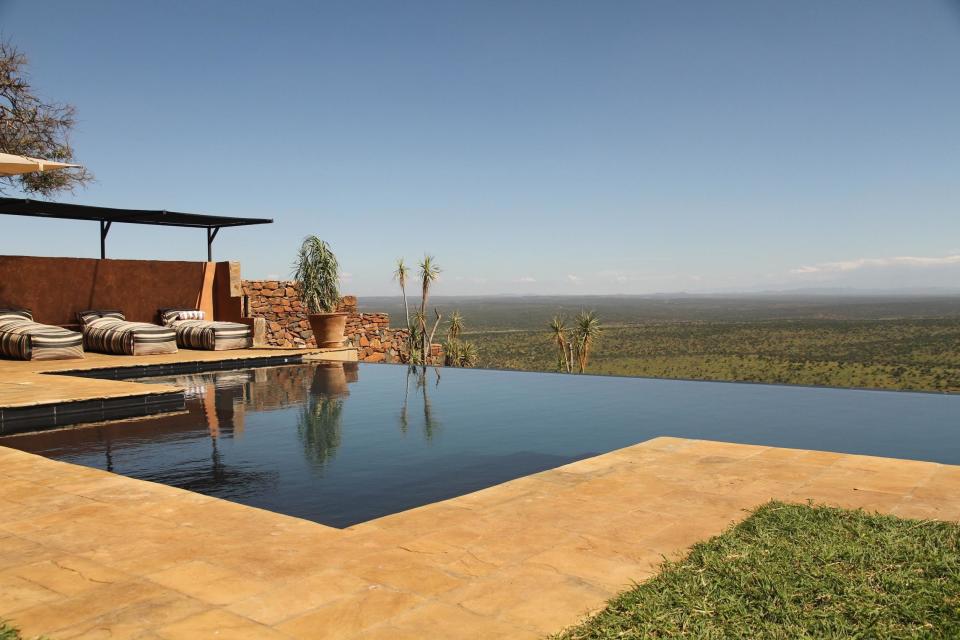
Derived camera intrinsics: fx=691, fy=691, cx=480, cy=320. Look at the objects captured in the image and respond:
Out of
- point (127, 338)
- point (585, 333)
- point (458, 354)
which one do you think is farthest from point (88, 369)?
point (585, 333)

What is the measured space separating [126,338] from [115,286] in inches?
94.9

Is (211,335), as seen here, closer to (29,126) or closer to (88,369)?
(88,369)

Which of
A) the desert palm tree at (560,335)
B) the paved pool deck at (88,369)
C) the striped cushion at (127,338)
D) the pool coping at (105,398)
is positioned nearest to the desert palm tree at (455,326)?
the desert palm tree at (560,335)

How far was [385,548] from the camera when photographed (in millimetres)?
3006

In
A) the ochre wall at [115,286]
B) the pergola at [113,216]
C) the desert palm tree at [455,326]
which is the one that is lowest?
the desert palm tree at [455,326]

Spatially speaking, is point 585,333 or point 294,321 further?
point 585,333

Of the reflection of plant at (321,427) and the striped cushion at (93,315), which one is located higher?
the striped cushion at (93,315)

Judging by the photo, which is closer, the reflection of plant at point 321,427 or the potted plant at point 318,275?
the reflection of plant at point 321,427

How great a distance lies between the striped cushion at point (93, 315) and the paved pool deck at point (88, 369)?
1.06m

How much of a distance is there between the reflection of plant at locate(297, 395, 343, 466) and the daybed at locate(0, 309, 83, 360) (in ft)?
15.0

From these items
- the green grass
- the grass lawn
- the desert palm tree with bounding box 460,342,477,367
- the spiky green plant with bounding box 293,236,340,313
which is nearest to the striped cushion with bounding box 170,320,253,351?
the spiky green plant with bounding box 293,236,340,313

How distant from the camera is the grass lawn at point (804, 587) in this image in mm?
2191

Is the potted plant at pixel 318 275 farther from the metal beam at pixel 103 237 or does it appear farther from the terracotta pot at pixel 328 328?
the metal beam at pixel 103 237

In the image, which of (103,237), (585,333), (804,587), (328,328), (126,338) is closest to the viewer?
(804,587)
